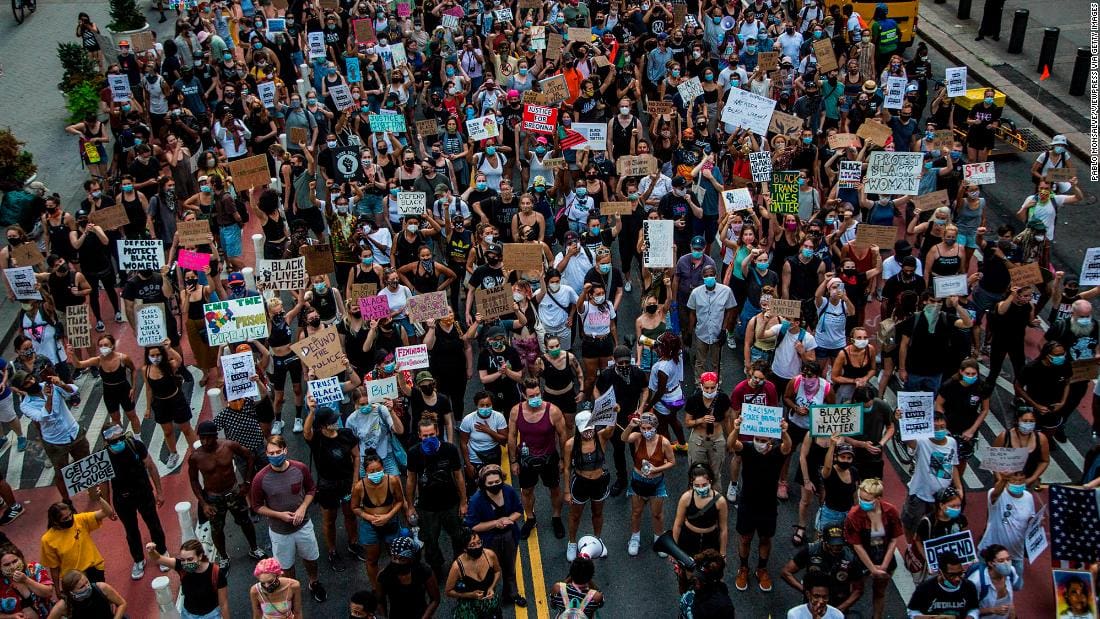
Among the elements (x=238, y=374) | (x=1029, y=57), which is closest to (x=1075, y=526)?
(x=238, y=374)

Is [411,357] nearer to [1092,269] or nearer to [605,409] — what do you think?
[605,409]

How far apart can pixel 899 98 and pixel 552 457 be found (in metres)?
10.2

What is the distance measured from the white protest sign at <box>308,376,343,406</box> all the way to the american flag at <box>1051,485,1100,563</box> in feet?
22.0

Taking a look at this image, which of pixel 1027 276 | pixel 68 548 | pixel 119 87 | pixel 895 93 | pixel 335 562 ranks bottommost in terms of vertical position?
pixel 335 562

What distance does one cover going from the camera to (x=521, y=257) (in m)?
12.9

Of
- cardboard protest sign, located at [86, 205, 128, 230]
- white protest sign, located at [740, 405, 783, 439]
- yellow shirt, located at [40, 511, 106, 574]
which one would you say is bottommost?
yellow shirt, located at [40, 511, 106, 574]

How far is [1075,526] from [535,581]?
4826mm

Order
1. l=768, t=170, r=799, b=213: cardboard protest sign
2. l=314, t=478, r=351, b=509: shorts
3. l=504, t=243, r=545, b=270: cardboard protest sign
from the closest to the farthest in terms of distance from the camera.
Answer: l=314, t=478, r=351, b=509: shorts
l=504, t=243, r=545, b=270: cardboard protest sign
l=768, t=170, r=799, b=213: cardboard protest sign

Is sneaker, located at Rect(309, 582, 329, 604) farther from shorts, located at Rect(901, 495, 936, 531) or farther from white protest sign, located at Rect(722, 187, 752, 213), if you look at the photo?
white protest sign, located at Rect(722, 187, 752, 213)

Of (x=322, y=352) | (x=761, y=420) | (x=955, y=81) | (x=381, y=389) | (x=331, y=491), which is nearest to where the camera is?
(x=761, y=420)

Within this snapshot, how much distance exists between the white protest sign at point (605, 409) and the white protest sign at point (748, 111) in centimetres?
727

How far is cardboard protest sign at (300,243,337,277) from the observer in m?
13.6

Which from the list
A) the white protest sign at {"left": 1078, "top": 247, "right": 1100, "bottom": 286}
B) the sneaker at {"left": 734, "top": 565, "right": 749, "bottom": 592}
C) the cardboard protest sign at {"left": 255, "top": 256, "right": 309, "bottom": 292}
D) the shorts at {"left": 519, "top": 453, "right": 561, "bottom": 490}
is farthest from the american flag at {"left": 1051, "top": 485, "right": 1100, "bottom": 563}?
the cardboard protest sign at {"left": 255, "top": 256, "right": 309, "bottom": 292}

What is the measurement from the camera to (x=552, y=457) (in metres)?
10.5
